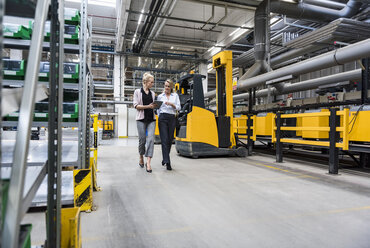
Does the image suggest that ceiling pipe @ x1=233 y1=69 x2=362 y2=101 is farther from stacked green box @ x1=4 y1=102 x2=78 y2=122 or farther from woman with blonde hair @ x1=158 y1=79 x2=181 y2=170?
stacked green box @ x1=4 y1=102 x2=78 y2=122

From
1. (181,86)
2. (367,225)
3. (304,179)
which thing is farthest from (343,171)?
(181,86)

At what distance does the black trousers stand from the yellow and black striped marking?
1890mm

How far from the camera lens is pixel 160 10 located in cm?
794

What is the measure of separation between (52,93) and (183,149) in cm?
471

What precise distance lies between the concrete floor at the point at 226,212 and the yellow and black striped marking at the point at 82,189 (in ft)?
0.40

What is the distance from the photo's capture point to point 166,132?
4016 millimetres

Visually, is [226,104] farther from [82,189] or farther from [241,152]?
[82,189]

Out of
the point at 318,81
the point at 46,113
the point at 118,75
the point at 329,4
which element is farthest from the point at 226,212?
the point at 118,75

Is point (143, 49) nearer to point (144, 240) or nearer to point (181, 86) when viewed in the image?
point (181, 86)

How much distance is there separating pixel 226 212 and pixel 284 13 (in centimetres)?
682

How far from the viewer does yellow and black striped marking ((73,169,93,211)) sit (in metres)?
2.06

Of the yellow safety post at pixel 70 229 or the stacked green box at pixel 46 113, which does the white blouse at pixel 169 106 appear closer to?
the stacked green box at pixel 46 113

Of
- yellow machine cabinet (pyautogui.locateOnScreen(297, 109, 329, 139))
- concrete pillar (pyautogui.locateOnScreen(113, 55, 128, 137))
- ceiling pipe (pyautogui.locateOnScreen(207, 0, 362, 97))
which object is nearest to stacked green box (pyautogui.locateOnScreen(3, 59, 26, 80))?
yellow machine cabinet (pyautogui.locateOnScreen(297, 109, 329, 139))

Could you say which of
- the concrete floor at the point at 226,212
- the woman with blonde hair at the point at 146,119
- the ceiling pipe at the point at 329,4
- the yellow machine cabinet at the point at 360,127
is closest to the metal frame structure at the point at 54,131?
the concrete floor at the point at 226,212
